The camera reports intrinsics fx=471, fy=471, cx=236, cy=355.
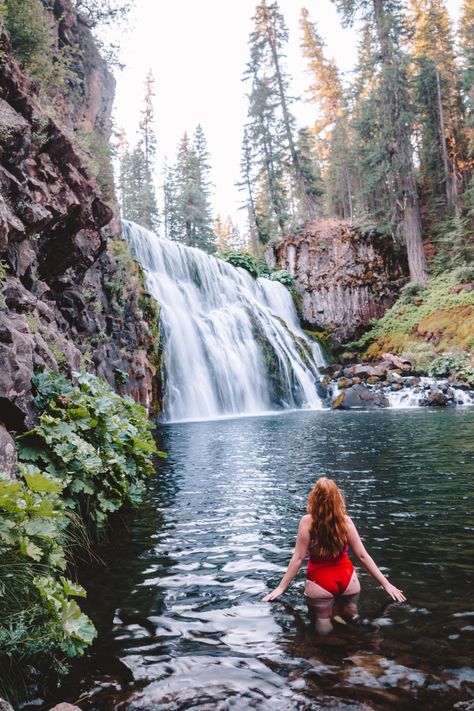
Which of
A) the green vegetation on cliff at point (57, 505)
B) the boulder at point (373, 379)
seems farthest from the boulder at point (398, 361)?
the green vegetation on cliff at point (57, 505)

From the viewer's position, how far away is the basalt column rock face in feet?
100

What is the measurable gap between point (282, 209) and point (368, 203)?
6.53 m

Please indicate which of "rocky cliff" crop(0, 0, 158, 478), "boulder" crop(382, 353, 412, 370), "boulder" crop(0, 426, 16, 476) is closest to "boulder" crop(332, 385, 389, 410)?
"boulder" crop(382, 353, 412, 370)

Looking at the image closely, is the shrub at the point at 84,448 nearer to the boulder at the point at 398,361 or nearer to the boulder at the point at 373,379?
the boulder at the point at 373,379

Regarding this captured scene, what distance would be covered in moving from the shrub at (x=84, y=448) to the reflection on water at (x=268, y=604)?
0.61m

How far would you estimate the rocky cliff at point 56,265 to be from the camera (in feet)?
17.9

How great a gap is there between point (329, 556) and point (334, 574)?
15 centimetres

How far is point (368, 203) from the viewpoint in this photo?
35.8 meters

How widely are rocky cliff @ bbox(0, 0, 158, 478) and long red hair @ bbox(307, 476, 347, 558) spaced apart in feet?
8.31

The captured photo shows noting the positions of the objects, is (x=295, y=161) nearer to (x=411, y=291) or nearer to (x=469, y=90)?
(x=469, y=90)

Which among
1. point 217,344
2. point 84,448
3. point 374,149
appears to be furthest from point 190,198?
point 84,448

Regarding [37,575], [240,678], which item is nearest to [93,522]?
[37,575]

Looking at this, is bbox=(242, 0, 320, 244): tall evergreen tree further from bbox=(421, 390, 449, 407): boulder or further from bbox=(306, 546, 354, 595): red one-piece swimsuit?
bbox=(306, 546, 354, 595): red one-piece swimsuit

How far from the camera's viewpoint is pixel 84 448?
4762mm
